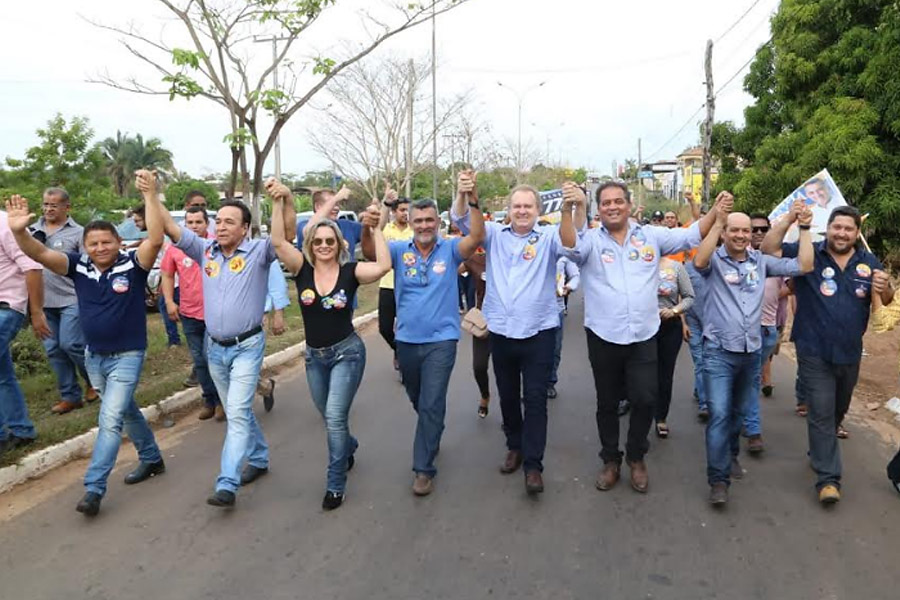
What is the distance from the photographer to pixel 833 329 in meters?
4.04

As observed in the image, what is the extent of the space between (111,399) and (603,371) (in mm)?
3037

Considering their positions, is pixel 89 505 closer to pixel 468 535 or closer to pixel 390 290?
pixel 468 535

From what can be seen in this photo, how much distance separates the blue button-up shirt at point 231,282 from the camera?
13.8ft

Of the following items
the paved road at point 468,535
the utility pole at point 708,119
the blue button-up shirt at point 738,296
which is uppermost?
the utility pole at point 708,119

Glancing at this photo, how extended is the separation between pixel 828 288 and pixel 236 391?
11.9 feet

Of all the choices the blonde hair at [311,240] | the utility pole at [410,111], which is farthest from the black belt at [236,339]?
the utility pole at [410,111]

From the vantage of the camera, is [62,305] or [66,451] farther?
[62,305]

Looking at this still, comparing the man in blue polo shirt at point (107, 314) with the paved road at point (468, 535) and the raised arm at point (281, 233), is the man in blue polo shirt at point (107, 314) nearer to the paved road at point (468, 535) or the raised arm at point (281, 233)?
the paved road at point (468, 535)

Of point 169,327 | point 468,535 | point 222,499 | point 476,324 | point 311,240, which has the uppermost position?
point 311,240

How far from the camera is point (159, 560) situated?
3551 millimetres

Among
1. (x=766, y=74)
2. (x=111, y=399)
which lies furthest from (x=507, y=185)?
(x=111, y=399)

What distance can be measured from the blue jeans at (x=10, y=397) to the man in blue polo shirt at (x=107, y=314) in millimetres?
1059

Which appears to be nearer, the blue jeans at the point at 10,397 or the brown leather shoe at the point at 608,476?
the brown leather shoe at the point at 608,476

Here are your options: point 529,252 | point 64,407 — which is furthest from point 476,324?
point 64,407
